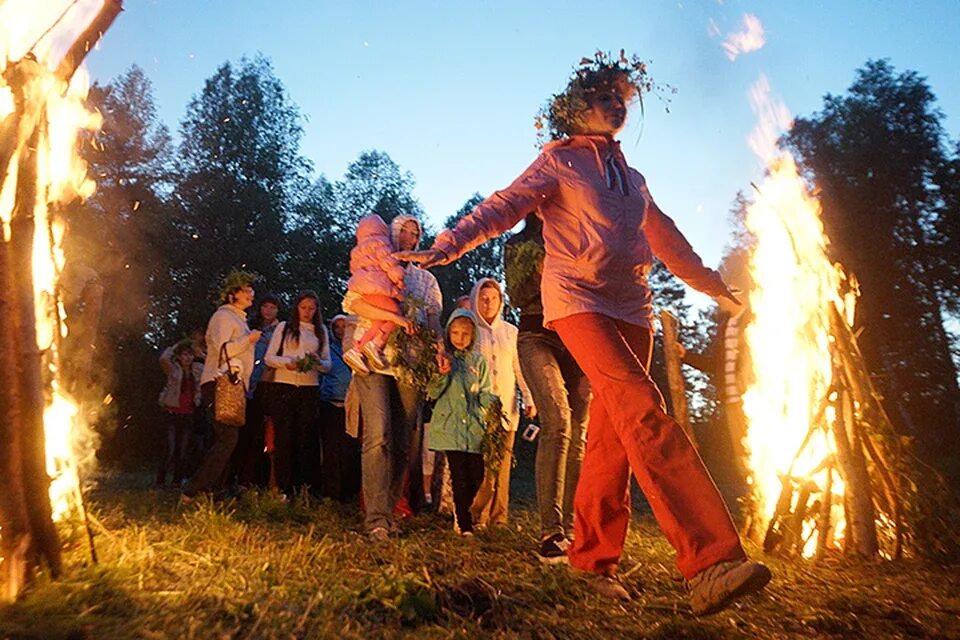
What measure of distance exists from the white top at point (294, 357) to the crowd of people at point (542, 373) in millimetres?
17

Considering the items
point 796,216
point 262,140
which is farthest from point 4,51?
point 262,140

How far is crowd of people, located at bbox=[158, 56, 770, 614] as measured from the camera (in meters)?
3.13

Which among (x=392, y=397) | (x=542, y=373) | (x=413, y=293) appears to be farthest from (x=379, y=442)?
(x=542, y=373)

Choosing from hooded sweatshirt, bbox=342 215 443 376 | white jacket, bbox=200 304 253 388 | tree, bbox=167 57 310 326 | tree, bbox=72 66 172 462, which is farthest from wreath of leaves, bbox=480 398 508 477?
tree, bbox=167 57 310 326

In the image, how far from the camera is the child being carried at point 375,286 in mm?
5113

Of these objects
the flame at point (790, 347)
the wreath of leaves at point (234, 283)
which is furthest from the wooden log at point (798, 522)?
the wreath of leaves at point (234, 283)

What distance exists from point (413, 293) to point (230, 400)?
2.26m

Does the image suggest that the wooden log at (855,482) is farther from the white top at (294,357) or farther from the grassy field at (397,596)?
the white top at (294,357)

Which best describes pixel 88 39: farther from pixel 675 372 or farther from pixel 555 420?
pixel 675 372

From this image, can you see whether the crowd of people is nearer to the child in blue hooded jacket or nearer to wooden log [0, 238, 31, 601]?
the child in blue hooded jacket

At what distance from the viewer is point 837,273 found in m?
5.30

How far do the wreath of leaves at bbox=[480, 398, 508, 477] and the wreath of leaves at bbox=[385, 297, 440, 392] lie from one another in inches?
27.2

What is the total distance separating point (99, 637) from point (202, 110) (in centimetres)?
2780

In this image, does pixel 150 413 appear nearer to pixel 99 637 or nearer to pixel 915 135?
pixel 99 637
